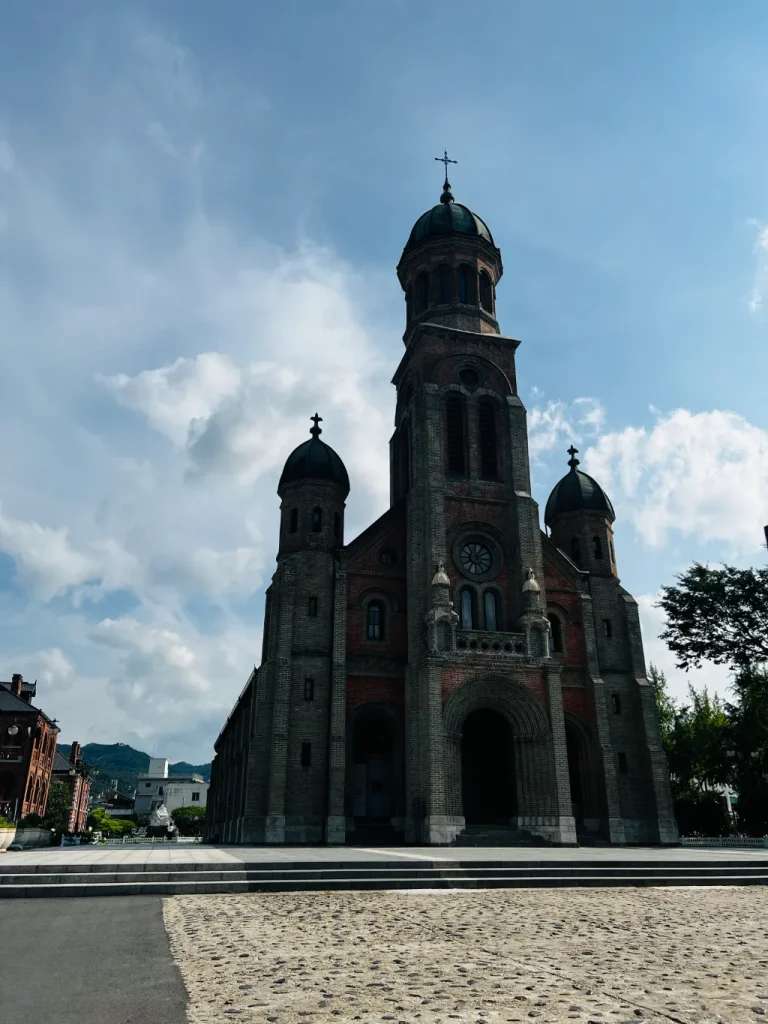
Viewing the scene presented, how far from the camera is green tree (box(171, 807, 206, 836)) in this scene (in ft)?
351

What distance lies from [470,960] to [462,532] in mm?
28071

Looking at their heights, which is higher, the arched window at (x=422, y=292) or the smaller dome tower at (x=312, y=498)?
the arched window at (x=422, y=292)

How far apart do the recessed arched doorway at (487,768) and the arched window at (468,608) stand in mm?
3831

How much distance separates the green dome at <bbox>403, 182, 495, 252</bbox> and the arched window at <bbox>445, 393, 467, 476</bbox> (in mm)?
10491

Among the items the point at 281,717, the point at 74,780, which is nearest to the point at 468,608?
the point at 281,717

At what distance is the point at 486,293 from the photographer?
136 ft

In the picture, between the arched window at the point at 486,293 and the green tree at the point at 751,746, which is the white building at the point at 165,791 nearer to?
the green tree at the point at 751,746

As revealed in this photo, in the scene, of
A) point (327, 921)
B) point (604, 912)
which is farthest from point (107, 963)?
point (604, 912)

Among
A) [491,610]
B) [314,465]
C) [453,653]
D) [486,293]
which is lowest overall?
[453,653]

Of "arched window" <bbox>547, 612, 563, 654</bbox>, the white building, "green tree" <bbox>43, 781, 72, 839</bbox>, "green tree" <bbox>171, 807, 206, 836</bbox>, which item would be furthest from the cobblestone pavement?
the white building

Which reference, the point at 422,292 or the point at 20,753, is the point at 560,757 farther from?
the point at 20,753

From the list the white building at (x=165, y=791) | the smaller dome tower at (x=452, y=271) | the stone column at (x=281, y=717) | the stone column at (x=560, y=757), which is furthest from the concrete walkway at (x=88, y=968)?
the white building at (x=165, y=791)

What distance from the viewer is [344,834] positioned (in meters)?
29.3

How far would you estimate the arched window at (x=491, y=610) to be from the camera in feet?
111
